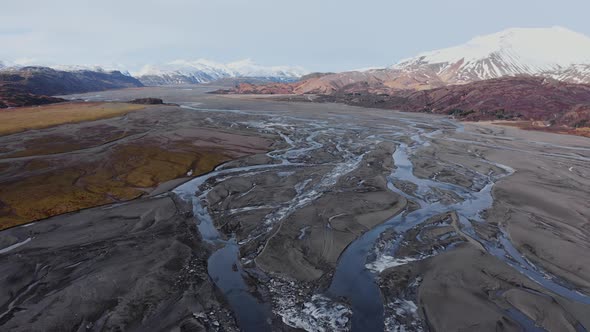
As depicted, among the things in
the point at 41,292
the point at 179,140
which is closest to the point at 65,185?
the point at 41,292

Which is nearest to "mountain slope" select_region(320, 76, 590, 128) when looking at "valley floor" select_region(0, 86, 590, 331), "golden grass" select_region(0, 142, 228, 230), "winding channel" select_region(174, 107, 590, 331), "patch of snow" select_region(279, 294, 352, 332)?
"winding channel" select_region(174, 107, 590, 331)

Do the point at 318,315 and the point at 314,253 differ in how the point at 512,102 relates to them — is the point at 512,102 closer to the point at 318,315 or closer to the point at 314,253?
the point at 314,253

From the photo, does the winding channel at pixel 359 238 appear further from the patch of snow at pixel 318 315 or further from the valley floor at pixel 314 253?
the patch of snow at pixel 318 315

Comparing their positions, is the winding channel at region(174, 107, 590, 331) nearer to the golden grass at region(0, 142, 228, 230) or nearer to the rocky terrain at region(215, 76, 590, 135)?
the golden grass at region(0, 142, 228, 230)

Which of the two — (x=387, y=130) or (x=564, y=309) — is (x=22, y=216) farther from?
(x=387, y=130)

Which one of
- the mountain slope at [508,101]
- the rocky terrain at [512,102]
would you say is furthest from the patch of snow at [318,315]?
the mountain slope at [508,101]

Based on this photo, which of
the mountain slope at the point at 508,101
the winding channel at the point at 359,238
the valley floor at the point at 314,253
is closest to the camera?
the valley floor at the point at 314,253
